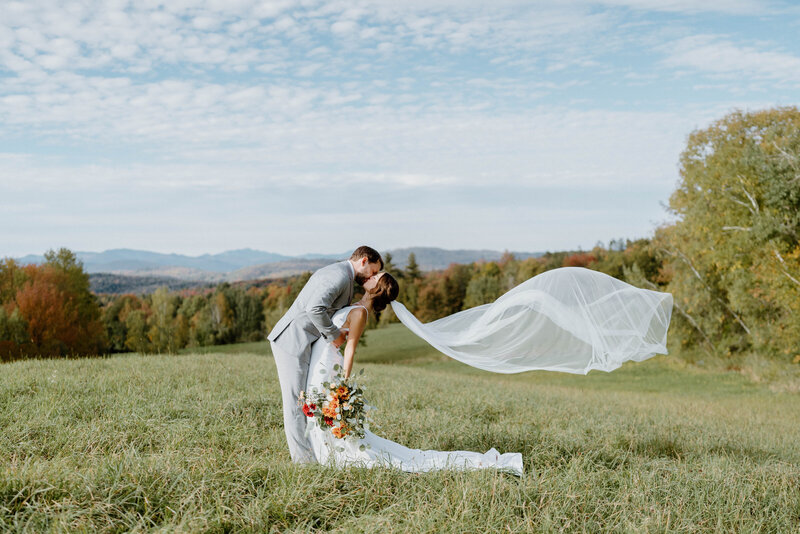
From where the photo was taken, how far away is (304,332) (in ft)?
21.5

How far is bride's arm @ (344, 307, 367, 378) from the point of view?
6.50m

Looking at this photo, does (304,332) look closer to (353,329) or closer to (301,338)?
(301,338)

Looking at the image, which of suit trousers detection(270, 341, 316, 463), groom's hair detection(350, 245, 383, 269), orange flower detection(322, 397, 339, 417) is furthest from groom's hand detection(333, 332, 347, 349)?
groom's hair detection(350, 245, 383, 269)

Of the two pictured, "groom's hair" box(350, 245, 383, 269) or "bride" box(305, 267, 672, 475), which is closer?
"groom's hair" box(350, 245, 383, 269)

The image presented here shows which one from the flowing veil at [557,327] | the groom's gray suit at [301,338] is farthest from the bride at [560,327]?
the groom's gray suit at [301,338]

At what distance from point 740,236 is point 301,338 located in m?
27.8

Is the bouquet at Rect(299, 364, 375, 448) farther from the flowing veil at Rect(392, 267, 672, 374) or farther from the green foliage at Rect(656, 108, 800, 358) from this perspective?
the green foliage at Rect(656, 108, 800, 358)

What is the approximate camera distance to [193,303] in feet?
263

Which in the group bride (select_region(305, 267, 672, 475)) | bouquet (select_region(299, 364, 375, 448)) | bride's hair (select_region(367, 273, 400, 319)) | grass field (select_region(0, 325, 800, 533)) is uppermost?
bride's hair (select_region(367, 273, 400, 319))

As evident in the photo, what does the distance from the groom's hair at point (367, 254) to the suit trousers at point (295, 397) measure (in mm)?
1192

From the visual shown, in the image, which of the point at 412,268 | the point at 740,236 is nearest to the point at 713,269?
the point at 740,236

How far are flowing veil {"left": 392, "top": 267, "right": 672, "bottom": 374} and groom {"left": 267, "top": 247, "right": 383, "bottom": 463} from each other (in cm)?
175

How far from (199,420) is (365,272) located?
149 inches

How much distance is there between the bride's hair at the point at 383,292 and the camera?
6.51 metres
